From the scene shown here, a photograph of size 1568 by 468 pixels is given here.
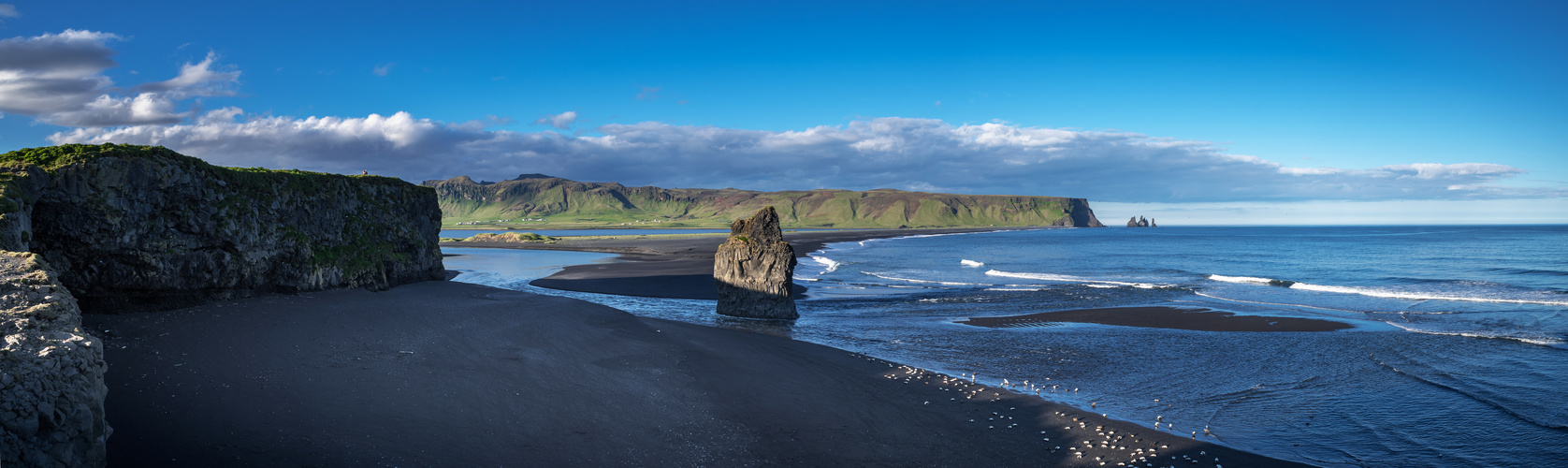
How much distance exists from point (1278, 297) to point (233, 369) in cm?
3934

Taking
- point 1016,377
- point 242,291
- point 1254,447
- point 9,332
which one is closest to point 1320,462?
point 1254,447

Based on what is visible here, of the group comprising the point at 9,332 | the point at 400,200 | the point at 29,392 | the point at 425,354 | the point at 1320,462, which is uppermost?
the point at 400,200

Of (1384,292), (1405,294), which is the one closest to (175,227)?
(1405,294)

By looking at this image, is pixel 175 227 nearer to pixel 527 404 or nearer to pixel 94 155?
pixel 94 155

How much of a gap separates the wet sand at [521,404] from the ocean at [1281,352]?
2.14 m

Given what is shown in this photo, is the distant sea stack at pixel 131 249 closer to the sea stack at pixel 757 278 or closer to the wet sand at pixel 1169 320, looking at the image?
the sea stack at pixel 757 278

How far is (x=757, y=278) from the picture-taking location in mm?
24234

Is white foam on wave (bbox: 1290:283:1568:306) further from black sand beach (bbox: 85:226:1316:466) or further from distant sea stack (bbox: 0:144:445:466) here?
distant sea stack (bbox: 0:144:445:466)

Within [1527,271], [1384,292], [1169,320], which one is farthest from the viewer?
[1527,271]

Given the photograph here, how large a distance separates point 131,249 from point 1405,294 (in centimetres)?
4863

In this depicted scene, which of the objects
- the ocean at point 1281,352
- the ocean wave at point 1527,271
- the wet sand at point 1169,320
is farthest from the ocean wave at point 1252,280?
the ocean wave at point 1527,271

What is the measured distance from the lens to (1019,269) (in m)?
50.8

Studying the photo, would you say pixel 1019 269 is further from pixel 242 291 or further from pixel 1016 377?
pixel 242 291

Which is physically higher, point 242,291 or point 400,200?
point 400,200
